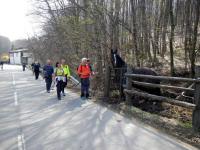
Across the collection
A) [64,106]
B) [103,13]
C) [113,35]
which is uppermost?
[103,13]

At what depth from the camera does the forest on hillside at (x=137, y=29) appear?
55.8 ft

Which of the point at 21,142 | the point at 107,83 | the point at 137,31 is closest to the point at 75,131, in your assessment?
the point at 21,142

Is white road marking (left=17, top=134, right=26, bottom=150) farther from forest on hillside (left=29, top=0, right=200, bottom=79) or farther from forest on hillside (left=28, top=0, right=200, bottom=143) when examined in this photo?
forest on hillside (left=29, top=0, right=200, bottom=79)

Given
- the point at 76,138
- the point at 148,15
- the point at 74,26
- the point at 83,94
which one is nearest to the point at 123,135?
the point at 76,138

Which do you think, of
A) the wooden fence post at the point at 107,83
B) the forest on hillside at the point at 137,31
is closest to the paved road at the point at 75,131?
the wooden fence post at the point at 107,83

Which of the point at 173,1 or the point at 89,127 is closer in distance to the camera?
the point at 89,127

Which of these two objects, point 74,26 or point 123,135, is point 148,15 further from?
point 123,135

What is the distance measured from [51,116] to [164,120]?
11.2 ft

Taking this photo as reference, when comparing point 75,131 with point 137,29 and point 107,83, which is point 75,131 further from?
point 137,29

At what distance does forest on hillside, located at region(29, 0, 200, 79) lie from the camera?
55.8ft

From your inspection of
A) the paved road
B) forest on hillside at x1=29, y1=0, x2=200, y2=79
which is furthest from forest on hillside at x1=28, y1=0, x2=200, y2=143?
the paved road

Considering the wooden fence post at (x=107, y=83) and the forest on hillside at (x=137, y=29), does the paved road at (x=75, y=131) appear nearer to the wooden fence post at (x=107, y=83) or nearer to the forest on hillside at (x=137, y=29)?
the wooden fence post at (x=107, y=83)

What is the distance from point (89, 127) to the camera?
8.67 m

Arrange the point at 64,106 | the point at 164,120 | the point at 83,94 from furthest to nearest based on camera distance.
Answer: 1. the point at 83,94
2. the point at 64,106
3. the point at 164,120
